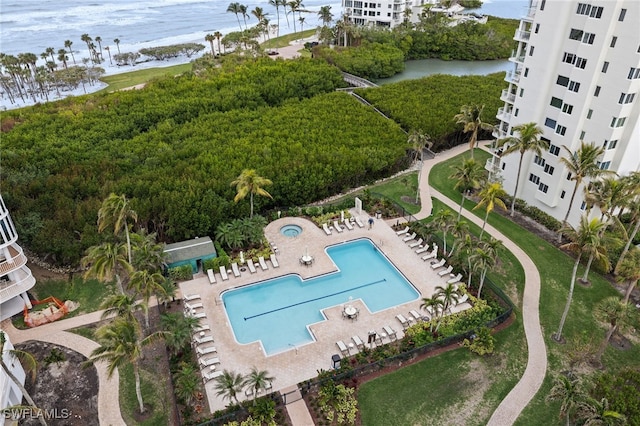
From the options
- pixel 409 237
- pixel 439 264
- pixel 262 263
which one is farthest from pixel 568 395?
pixel 262 263

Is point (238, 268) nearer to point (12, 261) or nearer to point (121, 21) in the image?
point (12, 261)

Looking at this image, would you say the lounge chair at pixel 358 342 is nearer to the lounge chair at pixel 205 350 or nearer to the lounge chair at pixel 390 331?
the lounge chair at pixel 390 331

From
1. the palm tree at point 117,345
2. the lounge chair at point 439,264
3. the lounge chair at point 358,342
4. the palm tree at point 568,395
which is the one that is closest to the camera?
the palm tree at point 117,345

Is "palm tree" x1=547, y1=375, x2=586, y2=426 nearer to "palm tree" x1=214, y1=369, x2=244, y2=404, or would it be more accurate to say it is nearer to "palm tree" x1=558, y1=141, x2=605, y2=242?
"palm tree" x1=214, y1=369, x2=244, y2=404

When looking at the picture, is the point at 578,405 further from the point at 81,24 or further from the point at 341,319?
the point at 81,24
